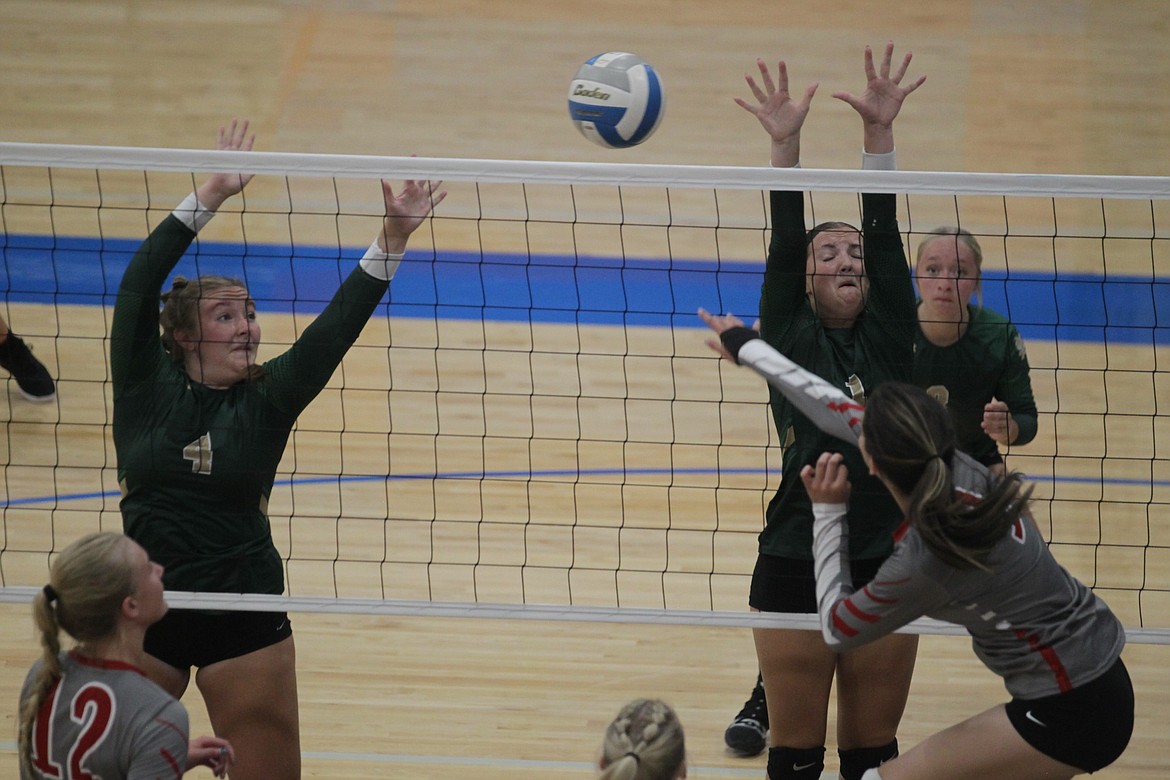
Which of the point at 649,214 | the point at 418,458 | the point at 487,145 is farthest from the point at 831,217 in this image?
the point at 418,458

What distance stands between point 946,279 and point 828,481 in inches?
57.0

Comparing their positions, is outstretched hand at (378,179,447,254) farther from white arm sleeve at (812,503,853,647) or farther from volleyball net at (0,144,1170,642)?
white arm sleeve at (812,503,853,647)

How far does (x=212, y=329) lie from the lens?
12.5 ft

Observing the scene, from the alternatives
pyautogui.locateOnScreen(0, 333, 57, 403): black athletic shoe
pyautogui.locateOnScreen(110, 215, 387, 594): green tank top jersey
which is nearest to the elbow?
pyautogui.locateOnScreen(110, 215, 387, 594): green tank top jersey

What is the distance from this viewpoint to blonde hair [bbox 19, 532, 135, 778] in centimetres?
293

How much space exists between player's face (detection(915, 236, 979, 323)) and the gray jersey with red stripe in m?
1.48

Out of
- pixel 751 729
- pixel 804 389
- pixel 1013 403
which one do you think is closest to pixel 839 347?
pixel 804 389

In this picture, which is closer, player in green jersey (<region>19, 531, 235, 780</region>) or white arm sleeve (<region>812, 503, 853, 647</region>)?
player in green jersey (<region>19, 531, 235, 780</region>)

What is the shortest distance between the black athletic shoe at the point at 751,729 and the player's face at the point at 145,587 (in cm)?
259

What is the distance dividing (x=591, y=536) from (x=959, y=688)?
1.89 m

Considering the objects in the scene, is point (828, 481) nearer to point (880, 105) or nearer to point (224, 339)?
point (880, 105)

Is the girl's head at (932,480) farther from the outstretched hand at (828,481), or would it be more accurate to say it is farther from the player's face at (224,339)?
the player's face at (224,339)

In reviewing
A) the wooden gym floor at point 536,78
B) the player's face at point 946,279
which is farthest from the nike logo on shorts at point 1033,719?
the wooden gym floor at point 536,78

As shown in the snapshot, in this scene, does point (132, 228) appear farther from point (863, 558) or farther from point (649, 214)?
point (863, 558)
